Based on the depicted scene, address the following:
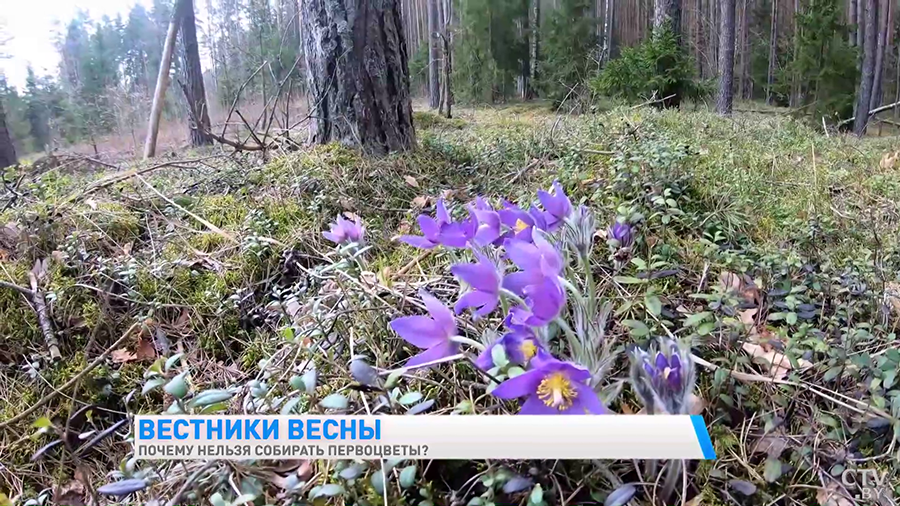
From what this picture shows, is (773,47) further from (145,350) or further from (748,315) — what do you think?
(145,350)

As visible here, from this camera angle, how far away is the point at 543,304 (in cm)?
71

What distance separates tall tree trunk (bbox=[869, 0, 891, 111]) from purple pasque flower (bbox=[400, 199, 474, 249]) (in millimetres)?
9861

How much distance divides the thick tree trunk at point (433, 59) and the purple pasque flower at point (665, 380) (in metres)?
8.25

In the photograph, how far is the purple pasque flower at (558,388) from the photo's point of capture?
2.07 feet

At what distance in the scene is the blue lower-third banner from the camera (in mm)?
623

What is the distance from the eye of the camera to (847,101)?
8.36m

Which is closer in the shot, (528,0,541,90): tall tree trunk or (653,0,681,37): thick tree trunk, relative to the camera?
(653,0,681,37): thick tree trunk

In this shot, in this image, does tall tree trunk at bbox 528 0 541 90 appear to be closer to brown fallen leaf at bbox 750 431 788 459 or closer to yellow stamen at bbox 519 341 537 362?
brown fallen leaf at bbox 750 431 788 459

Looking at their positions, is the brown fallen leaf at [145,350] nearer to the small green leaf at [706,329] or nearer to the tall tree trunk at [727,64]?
the small green leaf at [706,329]

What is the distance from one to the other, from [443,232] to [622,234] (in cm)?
58

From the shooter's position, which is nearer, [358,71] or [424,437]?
[424,437]

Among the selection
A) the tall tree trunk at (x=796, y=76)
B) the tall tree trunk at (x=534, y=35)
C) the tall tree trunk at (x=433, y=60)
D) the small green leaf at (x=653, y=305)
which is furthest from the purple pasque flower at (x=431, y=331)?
the tall tree trunk at (x=534, y=35)

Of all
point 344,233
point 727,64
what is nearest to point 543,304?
point 344,233

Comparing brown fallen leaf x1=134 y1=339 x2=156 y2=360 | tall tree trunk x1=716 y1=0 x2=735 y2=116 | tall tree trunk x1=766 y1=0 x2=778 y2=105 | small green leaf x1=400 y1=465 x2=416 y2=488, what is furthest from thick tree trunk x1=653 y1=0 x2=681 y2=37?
small green leaf x1=400 y1=465 x2=416 y2=488
